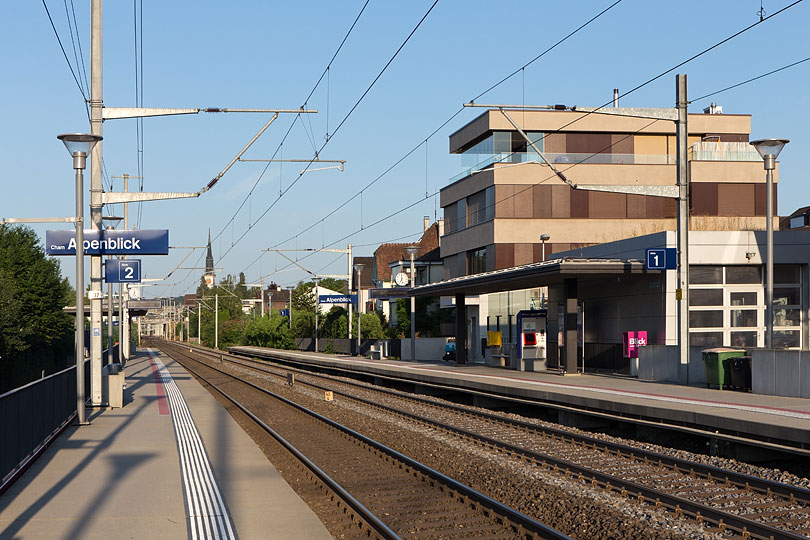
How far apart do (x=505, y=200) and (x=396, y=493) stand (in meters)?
39.1

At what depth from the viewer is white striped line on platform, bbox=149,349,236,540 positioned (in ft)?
31.1

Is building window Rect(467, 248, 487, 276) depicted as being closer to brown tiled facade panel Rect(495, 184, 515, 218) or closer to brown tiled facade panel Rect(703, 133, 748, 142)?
brown tiled facade panel Rect(495, 184, 515, 218)

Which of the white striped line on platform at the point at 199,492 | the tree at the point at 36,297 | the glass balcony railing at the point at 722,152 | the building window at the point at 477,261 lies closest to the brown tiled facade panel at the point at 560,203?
the building window at the point at 477,261

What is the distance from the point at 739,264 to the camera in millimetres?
29078

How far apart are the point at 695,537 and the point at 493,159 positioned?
42.4 m

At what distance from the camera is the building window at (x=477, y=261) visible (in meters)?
52.1

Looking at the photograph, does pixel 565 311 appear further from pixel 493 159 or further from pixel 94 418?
pixel 493 159

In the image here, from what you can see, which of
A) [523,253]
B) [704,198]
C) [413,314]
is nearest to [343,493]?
[413,314]

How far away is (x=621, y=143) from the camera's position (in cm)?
5247

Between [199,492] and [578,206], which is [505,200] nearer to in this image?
[578,206]

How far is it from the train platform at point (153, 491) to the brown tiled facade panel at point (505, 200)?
107 ft

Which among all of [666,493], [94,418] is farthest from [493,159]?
[666,493]

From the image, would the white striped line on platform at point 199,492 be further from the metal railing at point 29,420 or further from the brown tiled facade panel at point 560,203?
the brown tiled facade panel at point 560,203

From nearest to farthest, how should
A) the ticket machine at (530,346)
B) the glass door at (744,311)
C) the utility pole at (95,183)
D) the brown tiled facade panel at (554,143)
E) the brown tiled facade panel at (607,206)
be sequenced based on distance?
the utility pole at (95,183) → the glass door at (744,311) → the ticket machine at (530,346) → the brown tiled facade panel at (607,206) → the brown tiled facade panel at (554,143)
